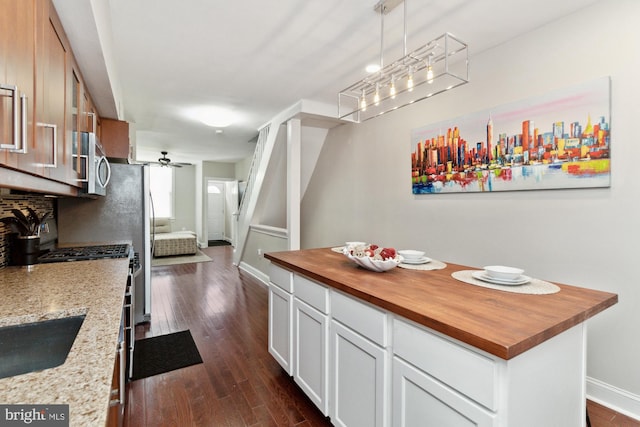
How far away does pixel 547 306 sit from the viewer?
48.9 inches

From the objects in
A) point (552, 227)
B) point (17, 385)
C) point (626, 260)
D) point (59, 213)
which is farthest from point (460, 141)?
point (59, 213)

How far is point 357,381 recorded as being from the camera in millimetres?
1505

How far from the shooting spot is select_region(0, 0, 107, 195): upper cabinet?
0.82 meters

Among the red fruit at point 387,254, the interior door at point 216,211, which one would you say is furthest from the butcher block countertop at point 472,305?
the interior door at point 216,211

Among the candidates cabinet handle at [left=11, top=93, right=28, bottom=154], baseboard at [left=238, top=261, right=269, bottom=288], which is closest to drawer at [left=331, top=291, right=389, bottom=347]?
cabinet handle at [left=11, top=93, right=28, bottom=154]

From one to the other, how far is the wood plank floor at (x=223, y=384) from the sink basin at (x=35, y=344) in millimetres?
1058

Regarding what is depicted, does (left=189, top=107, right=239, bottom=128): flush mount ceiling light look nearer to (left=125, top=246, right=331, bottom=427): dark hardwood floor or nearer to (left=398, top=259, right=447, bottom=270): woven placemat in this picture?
(left=125, top=246, right=331, bottom=427): dark hardwood floor

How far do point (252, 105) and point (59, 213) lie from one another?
239cm

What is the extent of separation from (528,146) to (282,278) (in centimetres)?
212

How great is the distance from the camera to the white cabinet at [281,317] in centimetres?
213

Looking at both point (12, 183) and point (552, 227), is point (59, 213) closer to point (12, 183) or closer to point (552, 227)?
point (12, 183)

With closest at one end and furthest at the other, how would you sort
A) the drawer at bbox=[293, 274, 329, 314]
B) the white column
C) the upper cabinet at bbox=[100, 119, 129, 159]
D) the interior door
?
1. the drawer at bbox=[293, 274, 329, 314]
2. the upper cabinet at bbox=[100, 119, 129, 159]
3. the white column
4. the interior door

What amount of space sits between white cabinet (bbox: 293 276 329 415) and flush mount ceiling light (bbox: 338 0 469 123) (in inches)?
49.0

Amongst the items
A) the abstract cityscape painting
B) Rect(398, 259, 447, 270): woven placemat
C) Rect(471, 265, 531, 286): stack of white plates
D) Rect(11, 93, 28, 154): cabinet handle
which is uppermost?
the abstract cityscape painting
